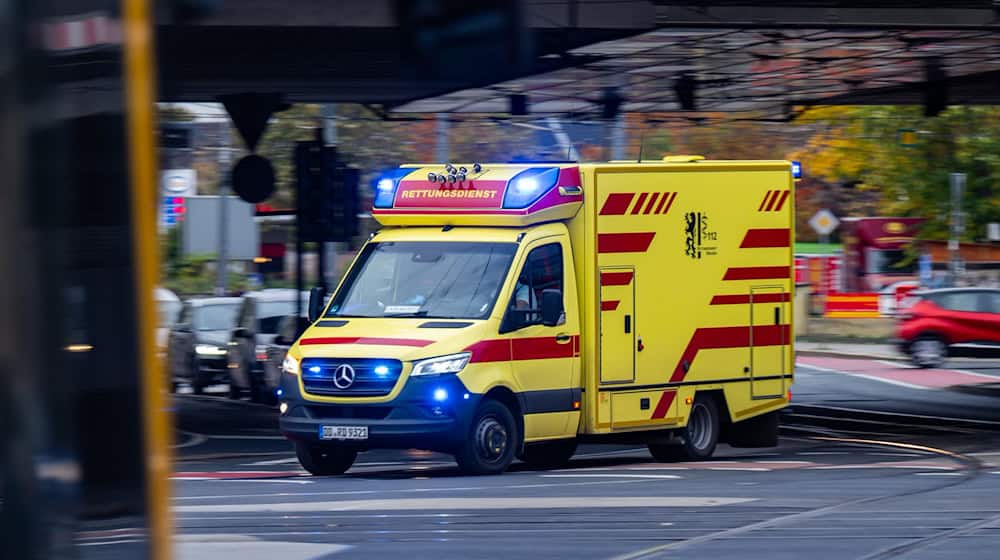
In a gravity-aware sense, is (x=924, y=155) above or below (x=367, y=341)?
above

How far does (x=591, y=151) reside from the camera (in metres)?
59.8

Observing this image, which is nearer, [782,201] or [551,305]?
[551,305]

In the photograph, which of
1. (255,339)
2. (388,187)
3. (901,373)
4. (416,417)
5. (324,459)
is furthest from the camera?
(901,373)

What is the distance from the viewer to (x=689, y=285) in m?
16.5

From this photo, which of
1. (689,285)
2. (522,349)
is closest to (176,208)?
(689,285)

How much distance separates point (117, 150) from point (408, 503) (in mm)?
8700

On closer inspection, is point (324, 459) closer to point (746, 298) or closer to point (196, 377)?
point (746, 298)

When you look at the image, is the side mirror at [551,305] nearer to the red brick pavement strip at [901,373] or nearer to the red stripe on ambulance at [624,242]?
the red stripe on ambulance at [624,242]

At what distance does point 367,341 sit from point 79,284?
422 inches

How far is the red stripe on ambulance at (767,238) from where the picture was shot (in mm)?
17156

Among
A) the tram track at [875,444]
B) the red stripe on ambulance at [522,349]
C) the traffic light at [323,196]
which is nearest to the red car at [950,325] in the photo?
the tram track at [875,444]

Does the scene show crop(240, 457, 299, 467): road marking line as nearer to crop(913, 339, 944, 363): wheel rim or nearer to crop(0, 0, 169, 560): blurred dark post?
crop(0, 0, 169, 560): blurred dark post

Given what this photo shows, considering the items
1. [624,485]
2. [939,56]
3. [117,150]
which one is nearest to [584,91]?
[939,56]

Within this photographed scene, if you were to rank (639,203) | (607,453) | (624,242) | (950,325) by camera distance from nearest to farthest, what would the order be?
(624,242)
(639,203)
(607,453)
(950,325)
